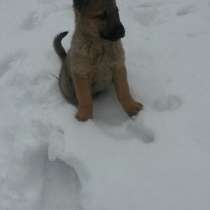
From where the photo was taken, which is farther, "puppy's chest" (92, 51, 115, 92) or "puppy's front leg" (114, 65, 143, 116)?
"puppy's front leg" (114, 65, 143, 116)

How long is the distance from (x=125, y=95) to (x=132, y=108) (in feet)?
0.31

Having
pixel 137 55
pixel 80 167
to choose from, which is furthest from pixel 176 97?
pixel 80 167

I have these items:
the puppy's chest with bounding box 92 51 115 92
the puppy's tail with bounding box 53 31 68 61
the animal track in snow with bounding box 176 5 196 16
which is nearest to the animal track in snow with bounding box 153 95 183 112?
the puppy's chest with bounding box 92 51 115 92

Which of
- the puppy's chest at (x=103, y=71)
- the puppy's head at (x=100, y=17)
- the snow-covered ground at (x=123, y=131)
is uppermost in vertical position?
the puppy's head at (x=100, y=17)

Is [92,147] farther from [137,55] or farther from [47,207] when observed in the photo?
[137,55]

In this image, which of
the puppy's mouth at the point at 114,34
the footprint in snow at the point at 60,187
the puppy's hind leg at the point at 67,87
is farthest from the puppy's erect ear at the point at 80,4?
the footprint in snow at the point at 60,187

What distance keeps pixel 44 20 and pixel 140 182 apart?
2.06 metres

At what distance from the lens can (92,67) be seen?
2805 millimetres

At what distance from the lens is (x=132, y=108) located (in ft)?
9.63

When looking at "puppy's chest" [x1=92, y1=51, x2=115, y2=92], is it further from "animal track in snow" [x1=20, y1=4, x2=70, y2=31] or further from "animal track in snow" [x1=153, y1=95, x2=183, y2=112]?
"animal track in snow" [x1=20, y1=4, x2=70, y2=31]

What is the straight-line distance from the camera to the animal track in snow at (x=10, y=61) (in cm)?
365

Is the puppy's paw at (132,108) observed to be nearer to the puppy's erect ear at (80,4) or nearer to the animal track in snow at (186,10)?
the puppy's erect ear at (80,4)

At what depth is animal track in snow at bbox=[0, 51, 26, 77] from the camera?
3.65 metres

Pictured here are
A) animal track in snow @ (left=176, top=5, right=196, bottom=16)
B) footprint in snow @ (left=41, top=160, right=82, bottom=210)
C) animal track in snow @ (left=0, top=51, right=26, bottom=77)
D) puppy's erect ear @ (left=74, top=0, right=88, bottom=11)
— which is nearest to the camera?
puppy's erect ear @ (left=74, top=0, right=88, bottom=11)
